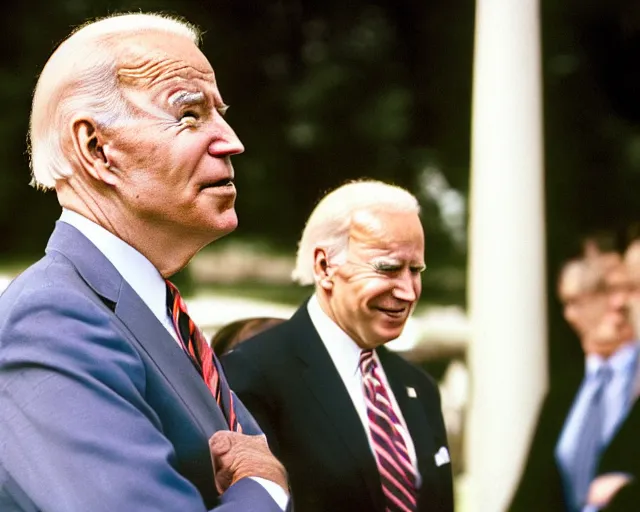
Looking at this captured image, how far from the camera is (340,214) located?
2.05m

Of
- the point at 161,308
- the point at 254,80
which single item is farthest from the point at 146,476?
the point at 254,80

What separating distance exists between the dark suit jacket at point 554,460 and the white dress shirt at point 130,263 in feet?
4.81

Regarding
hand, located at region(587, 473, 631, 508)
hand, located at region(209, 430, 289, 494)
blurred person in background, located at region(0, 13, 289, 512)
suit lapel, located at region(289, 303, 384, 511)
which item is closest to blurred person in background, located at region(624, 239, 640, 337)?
hand, located at region(587, 473, 631, 508)

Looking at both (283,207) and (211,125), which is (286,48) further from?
(211,125)

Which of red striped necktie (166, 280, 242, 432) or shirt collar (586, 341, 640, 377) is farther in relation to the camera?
shirt collar (586, 341, 640, 377)

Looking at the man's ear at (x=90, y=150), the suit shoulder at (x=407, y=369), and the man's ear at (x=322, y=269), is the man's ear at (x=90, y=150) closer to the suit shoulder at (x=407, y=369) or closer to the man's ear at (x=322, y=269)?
the man's ear at (x=322, y=269)

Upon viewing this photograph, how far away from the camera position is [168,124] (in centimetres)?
125

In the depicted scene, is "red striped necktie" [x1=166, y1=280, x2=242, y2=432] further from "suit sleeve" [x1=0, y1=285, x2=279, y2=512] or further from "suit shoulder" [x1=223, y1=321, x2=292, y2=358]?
"suit shoulder" [x1=223, y1=321, x2=292, y2=358]

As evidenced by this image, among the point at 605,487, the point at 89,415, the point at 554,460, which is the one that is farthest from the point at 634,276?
the point at 89,415

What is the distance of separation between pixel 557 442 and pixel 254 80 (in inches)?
72.0

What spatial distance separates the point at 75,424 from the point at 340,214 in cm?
112

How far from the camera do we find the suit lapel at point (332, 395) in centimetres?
188

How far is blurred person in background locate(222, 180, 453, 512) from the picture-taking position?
188cm

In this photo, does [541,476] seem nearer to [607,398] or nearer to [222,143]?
[607,398]
